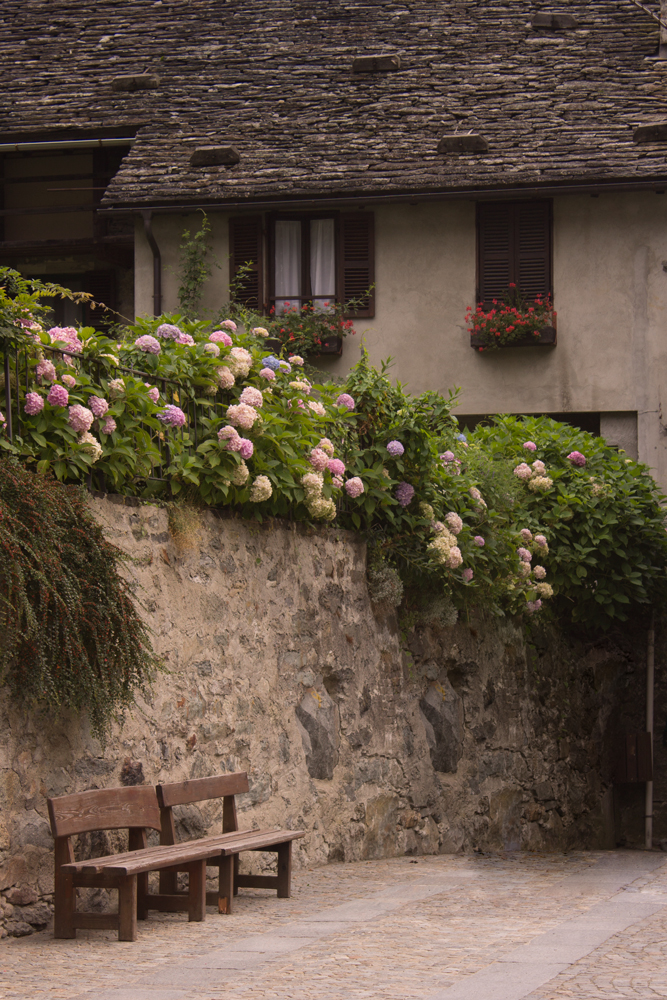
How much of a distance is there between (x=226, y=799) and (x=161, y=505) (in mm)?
1497

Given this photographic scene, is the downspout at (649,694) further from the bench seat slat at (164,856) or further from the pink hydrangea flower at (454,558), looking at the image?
the bench seat slat at (164,856)

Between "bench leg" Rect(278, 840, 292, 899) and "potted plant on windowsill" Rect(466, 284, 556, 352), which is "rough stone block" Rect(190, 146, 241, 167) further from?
"bench leg" Rect(278, 840, 292, 899)

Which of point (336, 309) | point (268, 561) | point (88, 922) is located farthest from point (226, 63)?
point (88, 922)

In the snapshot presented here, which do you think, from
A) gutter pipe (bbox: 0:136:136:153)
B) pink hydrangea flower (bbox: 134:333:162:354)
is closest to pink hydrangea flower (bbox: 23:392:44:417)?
pink hydrangea flower (bbox: 134:333:162:354)

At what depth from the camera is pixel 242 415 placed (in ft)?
21.8

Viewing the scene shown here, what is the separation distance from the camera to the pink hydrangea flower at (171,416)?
6254 mm

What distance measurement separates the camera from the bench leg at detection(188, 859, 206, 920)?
5.57 m

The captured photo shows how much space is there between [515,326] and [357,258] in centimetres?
208

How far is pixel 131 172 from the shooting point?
14.9 meters

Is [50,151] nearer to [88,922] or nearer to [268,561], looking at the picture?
[268,561]

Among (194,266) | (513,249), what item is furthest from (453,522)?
(194,266)

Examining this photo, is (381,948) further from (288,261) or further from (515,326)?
(288,261)

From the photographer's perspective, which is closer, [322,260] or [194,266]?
[194,266]

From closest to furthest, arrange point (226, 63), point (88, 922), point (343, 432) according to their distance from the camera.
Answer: point (88, 922)
point (343, 432)
point (226, 63)
